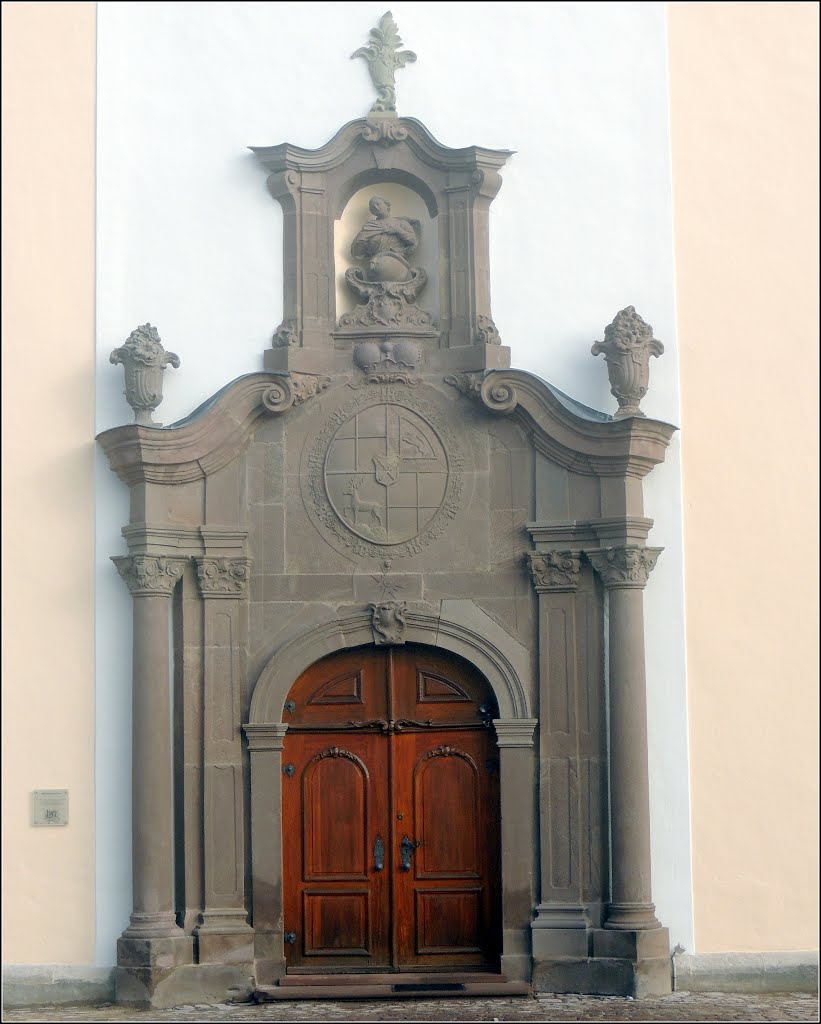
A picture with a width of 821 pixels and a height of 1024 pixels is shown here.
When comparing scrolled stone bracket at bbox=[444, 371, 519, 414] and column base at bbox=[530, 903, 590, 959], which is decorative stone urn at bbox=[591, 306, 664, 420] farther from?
column base at bbox=[530, 903, 590, 959]

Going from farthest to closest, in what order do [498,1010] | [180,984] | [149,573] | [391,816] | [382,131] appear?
[382,131] < [391,816] < [149,573] < [180,984] < [498,1010]

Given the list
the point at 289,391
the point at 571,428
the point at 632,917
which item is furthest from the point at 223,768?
the point at 571,428

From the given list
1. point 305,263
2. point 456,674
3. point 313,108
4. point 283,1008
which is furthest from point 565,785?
point 313,108

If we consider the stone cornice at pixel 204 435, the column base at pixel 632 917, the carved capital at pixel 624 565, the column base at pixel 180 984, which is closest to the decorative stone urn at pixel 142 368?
the stone cornice at pixel 204 435

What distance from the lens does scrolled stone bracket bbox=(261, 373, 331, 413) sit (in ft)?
40.2

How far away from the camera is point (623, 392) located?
39.9ft

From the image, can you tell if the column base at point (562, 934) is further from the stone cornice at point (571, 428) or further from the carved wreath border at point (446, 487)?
the stone cornice at point (571, 428)

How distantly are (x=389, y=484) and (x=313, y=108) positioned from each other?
2.75 meters

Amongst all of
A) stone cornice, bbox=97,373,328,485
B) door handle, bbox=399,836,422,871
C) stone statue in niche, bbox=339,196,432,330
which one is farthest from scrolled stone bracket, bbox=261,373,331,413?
door handle, bbox=399,836,422,871

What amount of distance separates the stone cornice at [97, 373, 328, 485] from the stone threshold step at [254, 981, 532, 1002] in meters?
3.49

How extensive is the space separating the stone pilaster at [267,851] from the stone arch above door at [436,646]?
0.66 ft

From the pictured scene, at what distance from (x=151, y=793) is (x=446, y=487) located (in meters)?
2.88

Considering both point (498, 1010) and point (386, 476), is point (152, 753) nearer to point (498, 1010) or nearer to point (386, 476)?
point (386, 476)

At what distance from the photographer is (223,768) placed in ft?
39.7
